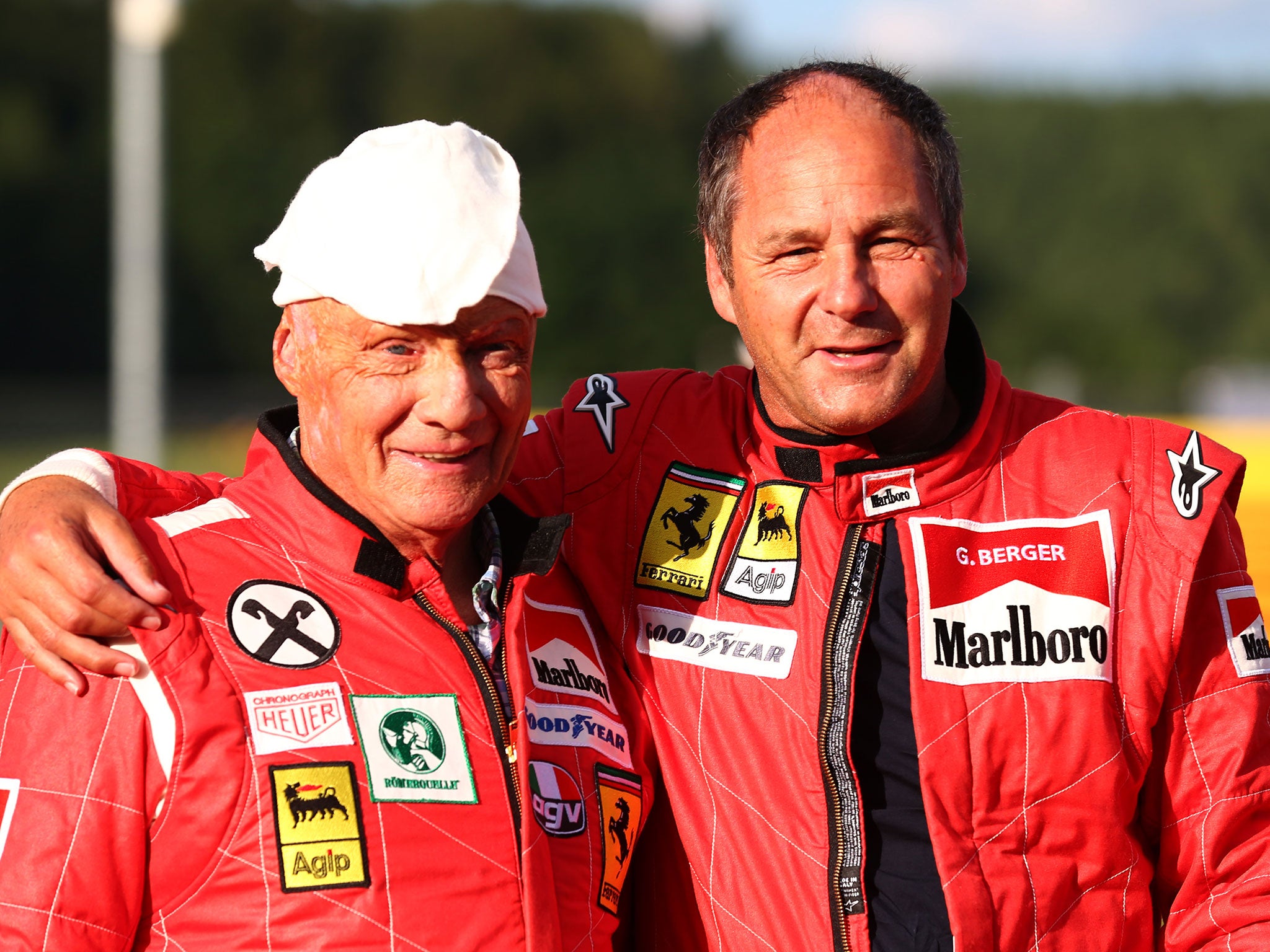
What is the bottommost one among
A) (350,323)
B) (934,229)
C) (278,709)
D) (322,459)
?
(278,709)

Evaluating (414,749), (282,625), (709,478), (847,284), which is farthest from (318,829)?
(847,284)

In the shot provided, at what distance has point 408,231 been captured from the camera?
2.60m

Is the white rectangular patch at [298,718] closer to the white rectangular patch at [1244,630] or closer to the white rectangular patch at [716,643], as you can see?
the white rectangular patch at [716,643]

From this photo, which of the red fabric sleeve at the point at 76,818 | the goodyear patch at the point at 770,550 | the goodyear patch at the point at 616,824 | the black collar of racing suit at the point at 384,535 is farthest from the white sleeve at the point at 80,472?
the goodyear patch at the point at 770,550

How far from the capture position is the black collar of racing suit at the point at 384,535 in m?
2.74

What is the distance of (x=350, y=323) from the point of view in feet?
8.70

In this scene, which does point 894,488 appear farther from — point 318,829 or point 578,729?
point 318,829

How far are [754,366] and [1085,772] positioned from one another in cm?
105

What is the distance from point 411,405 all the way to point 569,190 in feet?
132

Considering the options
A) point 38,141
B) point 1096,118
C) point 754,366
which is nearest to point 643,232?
point 38,141

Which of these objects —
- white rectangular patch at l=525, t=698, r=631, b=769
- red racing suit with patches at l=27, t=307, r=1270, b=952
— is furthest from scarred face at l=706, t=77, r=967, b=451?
white rectangular patch at l=525, t=698, r=631, b=769

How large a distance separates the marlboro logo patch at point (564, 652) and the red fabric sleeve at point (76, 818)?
29.0 inches

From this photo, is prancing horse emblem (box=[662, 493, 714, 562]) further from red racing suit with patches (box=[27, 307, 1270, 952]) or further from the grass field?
the grass field

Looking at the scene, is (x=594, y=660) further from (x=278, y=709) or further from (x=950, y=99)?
(x=950, y=99)
